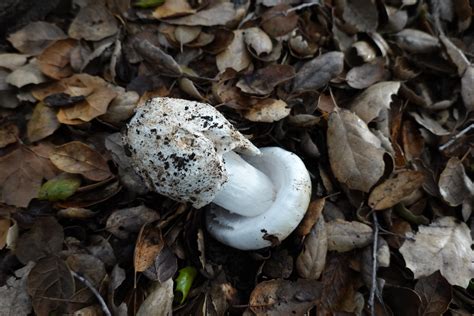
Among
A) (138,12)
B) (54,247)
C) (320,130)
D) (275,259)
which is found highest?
(138,12)

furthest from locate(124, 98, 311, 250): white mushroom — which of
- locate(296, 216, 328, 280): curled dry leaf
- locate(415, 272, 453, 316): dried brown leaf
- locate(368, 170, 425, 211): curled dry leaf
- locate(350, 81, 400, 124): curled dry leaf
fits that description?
locate(415, 272, 453, 316): dried brown leaf

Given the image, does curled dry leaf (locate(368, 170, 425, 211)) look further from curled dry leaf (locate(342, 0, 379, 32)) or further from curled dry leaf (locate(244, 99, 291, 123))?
curled dry leaf (locate(342, 0, 379, 32))

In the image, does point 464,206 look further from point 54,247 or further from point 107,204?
point 54,247

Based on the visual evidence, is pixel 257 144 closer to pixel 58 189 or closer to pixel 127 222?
pixel 127 222

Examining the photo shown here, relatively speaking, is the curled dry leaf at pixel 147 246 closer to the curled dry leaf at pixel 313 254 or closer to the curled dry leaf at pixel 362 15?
the curled dry leaf at pixel 313 254

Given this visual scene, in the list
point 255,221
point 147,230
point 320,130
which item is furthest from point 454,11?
point 147,230

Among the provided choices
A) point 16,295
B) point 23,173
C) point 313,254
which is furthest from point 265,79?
point 16,295

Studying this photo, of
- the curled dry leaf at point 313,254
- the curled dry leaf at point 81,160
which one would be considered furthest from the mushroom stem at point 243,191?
the curled dry leaf at point 81,160
